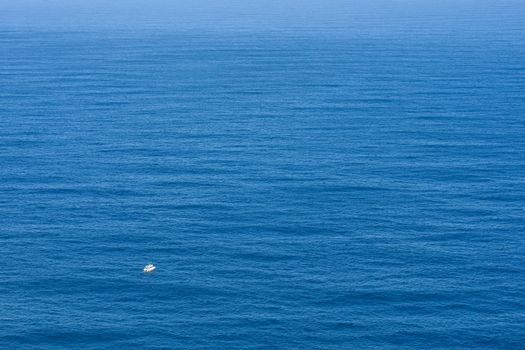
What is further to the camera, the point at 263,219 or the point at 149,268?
the point at 263,219

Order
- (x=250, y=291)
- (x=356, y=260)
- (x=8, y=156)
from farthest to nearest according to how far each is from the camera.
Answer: (x=8, y=156) → (x=356, y=260) → (x=250, y=291)

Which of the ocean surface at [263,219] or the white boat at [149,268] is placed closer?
the ocean surface at [263,219]

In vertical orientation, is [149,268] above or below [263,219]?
below

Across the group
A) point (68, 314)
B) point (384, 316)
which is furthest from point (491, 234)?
point (68, 314)

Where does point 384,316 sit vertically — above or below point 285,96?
below

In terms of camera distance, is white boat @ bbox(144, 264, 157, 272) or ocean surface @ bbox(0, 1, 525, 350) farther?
white boat @ bbox(144, 264, 157, 272)

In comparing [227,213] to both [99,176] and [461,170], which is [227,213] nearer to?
[99,176]

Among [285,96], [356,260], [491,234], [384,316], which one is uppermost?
[285,96]

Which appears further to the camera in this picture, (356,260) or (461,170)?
(461,170)
